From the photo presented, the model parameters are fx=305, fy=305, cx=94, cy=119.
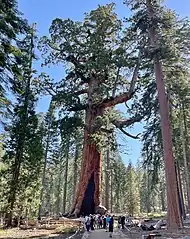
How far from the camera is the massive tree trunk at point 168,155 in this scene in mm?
16125

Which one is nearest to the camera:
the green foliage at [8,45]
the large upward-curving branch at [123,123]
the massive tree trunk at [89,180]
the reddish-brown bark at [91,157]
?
the green foliage at [8,45]

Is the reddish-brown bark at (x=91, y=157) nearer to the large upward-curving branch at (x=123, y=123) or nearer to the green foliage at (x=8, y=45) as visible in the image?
the large upward-curving branch at (x=123, y=123)

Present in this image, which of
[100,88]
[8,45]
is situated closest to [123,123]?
[100,88]

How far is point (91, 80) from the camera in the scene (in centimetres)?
2912

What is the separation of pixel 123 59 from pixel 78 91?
7.62 meters

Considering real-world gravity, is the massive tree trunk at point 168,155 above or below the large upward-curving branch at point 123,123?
below

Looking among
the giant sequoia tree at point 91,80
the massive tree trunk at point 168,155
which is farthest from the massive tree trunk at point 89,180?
the massive tree trunk at point 168,155

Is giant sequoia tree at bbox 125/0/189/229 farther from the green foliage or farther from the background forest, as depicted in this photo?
the green foliage

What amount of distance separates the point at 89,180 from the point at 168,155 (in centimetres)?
1059

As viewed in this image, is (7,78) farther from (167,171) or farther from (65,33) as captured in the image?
(65,33)

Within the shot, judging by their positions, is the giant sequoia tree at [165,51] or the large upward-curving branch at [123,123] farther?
the large upward-curving branch at [123,123]

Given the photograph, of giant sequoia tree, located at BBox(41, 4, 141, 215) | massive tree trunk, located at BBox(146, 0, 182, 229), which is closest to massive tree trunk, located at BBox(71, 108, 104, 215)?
giant sequoia tree, located at BBox(41, 4, 141, 215)

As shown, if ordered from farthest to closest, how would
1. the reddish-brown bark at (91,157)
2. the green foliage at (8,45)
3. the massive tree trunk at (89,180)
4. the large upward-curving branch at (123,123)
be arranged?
the large upward-curving branch at (123,123) → the reddish-brown bark at (91,157) → the massive tree trunk at (89,180) → the green foliage at (8,45)

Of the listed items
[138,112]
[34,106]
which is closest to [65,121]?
[34,106]
